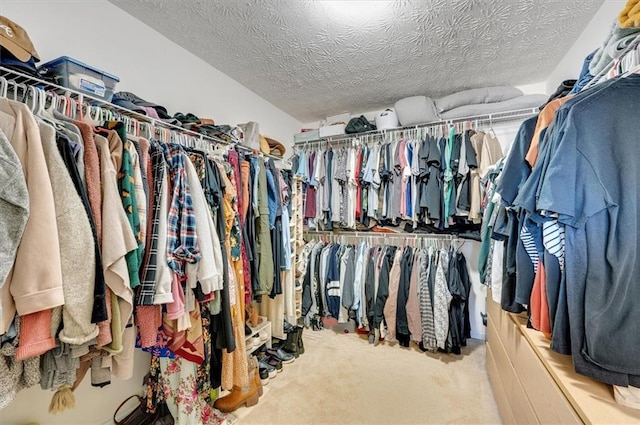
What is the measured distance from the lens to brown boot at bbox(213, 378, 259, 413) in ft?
5.22

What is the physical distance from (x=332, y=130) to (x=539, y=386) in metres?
2.57

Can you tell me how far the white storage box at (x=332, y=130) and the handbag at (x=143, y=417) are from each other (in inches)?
104

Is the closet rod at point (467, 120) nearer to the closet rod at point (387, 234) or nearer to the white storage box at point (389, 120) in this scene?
the white storage box at point (389, 120)

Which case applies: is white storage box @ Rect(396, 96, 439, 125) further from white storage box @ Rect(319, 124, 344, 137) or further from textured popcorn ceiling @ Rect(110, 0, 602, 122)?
white storage box @ Rect(319, 124, 344, 137)

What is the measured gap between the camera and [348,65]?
6.93ft

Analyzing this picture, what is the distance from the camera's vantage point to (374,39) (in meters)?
1.79

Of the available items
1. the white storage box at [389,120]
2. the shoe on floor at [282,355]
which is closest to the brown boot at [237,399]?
the shoe on floor at [282,355]

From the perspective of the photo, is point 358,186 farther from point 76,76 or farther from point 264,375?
point 76,76

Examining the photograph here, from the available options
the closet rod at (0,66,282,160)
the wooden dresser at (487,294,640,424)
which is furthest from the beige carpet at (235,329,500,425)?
the closet rod at (0,66,282,160)

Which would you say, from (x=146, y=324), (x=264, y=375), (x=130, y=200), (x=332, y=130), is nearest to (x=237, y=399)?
(x=264, y=375)

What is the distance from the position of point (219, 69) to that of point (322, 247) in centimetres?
197

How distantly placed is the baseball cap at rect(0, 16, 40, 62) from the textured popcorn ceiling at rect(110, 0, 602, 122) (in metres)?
0.82

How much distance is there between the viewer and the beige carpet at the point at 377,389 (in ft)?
5.19

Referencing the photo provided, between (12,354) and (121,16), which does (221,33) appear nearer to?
(121,16)
